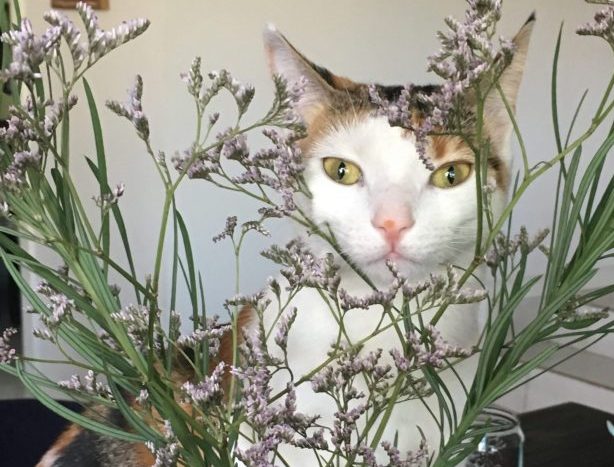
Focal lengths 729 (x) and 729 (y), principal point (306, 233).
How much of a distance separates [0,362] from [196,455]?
3.2 inches

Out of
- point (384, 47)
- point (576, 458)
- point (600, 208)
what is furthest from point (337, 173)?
point (384, 47)

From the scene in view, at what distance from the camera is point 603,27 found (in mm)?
264

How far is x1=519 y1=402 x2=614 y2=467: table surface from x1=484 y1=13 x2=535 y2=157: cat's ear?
1.42ft

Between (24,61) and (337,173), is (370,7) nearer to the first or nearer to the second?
(337,173)

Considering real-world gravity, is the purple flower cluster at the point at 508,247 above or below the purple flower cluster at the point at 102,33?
above

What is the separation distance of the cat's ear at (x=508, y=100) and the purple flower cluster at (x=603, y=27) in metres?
0.21

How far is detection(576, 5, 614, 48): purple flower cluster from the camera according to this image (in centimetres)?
26

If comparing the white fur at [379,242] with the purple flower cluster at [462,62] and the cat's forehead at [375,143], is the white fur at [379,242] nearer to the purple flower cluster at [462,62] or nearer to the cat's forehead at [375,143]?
the cat's forehead at [375,143]

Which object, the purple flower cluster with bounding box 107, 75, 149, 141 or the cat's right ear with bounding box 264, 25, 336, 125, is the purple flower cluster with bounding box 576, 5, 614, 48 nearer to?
the purple flower cluster with bounding box 107, 75, 149, 141

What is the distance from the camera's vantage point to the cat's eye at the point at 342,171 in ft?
1.72

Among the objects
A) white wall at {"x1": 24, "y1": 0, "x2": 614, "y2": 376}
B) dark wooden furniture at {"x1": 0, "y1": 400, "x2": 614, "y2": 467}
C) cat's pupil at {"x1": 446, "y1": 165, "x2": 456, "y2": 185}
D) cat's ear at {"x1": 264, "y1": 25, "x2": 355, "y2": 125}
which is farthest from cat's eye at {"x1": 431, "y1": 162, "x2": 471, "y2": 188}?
white wall at {"x1": 24, "y1": 0, "x2": 614, "y2": 376}

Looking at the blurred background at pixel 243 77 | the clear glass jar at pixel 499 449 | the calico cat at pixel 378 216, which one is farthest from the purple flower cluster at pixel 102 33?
the blurred background at pixel 243 77

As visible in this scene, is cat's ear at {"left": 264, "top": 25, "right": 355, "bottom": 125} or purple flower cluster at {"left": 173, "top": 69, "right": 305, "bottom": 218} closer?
purple flower cluster at {"left": 173, "top": 69, "right": 305, "bottom": 218}

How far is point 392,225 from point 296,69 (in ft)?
0.54
